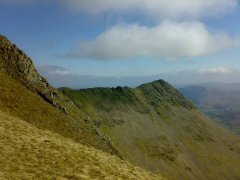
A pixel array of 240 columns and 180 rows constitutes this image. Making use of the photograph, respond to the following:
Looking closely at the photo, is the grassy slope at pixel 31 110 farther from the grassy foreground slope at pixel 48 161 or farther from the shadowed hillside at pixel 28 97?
the grassy foreground slope at pixel 48 161

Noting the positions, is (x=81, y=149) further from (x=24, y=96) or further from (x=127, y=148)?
(x=127, y=148)

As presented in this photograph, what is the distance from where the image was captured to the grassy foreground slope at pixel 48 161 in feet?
83.4

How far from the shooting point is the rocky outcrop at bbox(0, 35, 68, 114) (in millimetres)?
79562

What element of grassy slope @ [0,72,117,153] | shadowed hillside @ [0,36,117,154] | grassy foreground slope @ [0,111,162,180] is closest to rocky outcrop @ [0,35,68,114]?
shadowed hillside @ [0,36,117,154]

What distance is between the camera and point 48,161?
1101 inches

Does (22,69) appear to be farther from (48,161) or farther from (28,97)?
(48,161)

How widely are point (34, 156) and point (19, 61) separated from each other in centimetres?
5931

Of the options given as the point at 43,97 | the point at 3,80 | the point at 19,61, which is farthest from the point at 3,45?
the point at 3,80

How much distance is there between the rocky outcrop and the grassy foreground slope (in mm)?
44953

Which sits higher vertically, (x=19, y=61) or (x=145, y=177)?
(x=19, y=61)

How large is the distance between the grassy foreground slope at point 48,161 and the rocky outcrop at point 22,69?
45.0 metres

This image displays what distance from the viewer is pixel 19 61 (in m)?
84.4

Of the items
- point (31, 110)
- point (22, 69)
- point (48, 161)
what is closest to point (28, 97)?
point (31, 110)

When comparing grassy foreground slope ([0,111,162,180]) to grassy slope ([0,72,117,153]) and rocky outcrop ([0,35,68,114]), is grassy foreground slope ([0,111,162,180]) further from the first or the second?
rocky outcrop ([0,35,68,114])
